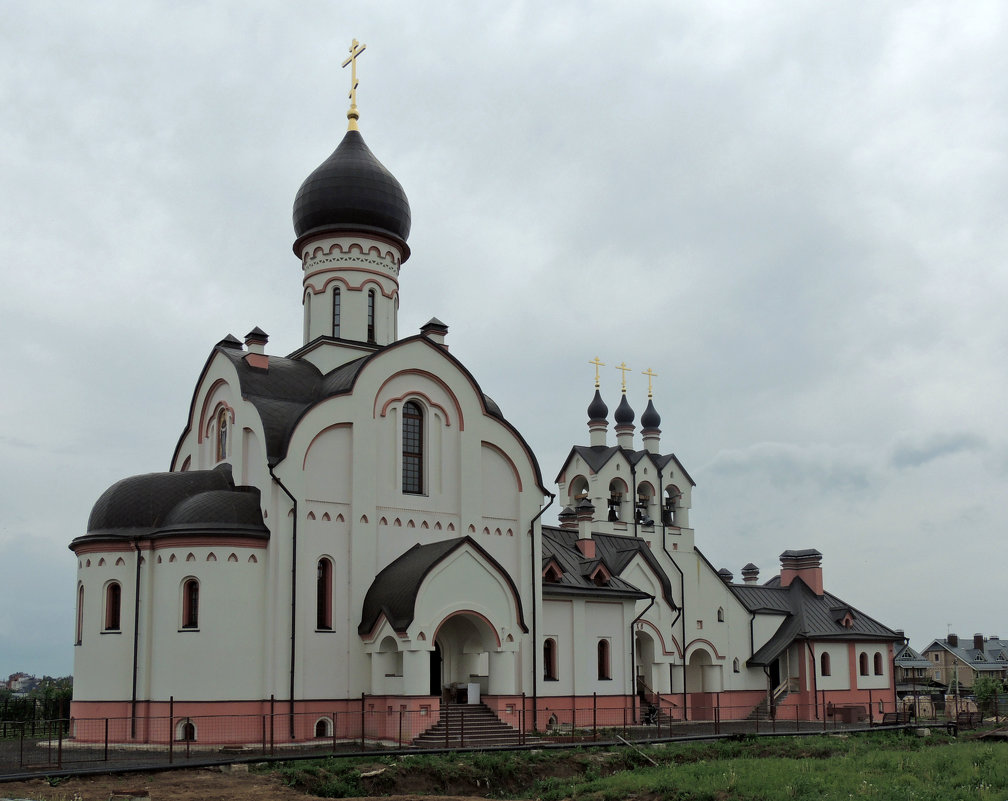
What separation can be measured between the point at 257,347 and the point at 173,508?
15.3 ft

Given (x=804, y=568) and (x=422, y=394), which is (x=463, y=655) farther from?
(x=804, y=568)

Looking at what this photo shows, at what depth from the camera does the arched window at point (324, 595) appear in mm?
25141

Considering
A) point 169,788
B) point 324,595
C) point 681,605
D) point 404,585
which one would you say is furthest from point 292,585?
point 681,605

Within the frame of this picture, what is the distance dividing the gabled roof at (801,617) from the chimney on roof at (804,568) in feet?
0.90

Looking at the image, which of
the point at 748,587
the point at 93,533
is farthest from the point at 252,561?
the point at 748,587

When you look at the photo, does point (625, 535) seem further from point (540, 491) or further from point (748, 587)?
point (540, 491)

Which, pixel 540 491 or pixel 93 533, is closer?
pixel 93 533

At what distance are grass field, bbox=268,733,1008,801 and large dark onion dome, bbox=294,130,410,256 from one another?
15693mm

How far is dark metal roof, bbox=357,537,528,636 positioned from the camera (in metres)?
24.4

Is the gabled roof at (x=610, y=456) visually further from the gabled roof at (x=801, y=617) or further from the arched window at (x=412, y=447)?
the arched window at (x=412, y=447)

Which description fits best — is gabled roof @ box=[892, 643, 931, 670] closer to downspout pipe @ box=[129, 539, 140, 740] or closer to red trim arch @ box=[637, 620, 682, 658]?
red trim arch @ box=[637, 620, 682, 658]

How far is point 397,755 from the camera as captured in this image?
20.1 metres

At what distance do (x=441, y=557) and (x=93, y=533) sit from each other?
318 inches

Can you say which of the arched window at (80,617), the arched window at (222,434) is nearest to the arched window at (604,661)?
the arched window at (222,434)
